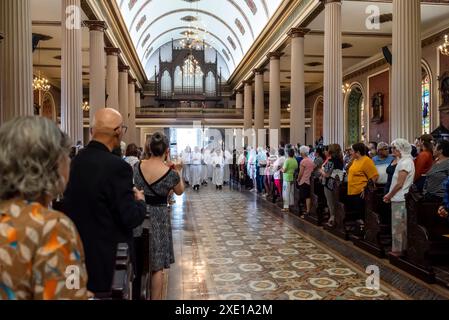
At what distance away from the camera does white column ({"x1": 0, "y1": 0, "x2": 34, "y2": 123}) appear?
6527 mm

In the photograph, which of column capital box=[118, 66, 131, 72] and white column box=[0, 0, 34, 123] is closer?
white column box=[0, 0, 34, 123]

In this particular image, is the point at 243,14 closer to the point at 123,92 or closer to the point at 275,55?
the point at 275,55

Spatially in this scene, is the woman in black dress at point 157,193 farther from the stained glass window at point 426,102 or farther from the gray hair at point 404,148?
the stained glass window at point 426,102

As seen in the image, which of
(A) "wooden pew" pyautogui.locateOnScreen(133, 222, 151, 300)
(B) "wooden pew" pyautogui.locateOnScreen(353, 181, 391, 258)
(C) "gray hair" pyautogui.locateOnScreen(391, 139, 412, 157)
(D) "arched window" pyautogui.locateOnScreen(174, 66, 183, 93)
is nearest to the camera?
(A) "wooden pew" pyautogui.locateOnScreen(133, 222, 151, 300)

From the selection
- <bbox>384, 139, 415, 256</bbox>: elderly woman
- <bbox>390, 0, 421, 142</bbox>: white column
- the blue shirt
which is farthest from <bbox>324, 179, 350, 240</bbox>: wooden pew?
<bbox>390, 0, 421, 142</bbox>: white column

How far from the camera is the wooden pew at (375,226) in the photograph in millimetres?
6082

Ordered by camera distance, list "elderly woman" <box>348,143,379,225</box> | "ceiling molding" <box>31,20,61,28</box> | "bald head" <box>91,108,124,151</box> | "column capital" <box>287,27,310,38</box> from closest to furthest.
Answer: "bald head" <box>91,108,124,151</box>, "elderly woman" <box>348,143,379,225</box>, "column capital" <box>287,27,310,38</box>, "ceiling molding" <box>31,20,61,28</box>

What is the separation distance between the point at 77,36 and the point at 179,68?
80.8ft

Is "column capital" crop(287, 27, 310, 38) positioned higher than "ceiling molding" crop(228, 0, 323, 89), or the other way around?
"ceiling molding" crop(228, 0, 323, 89)

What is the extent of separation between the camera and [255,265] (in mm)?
5578

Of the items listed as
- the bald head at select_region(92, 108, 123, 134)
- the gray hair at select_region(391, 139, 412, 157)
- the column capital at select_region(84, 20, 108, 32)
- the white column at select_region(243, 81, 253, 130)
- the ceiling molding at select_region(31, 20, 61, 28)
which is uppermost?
the ceiling molding at select_region(31, 20, 61, 28)

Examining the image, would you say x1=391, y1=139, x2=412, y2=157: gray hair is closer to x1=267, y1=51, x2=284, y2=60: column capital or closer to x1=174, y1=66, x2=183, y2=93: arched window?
x1=267, y1=51, x2=284, y2=60: column capital

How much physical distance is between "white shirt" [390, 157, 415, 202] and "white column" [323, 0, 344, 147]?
5.81 m

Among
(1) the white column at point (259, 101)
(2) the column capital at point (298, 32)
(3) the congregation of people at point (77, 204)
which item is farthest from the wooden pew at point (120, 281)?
(1) the white column at point (259, 101)
